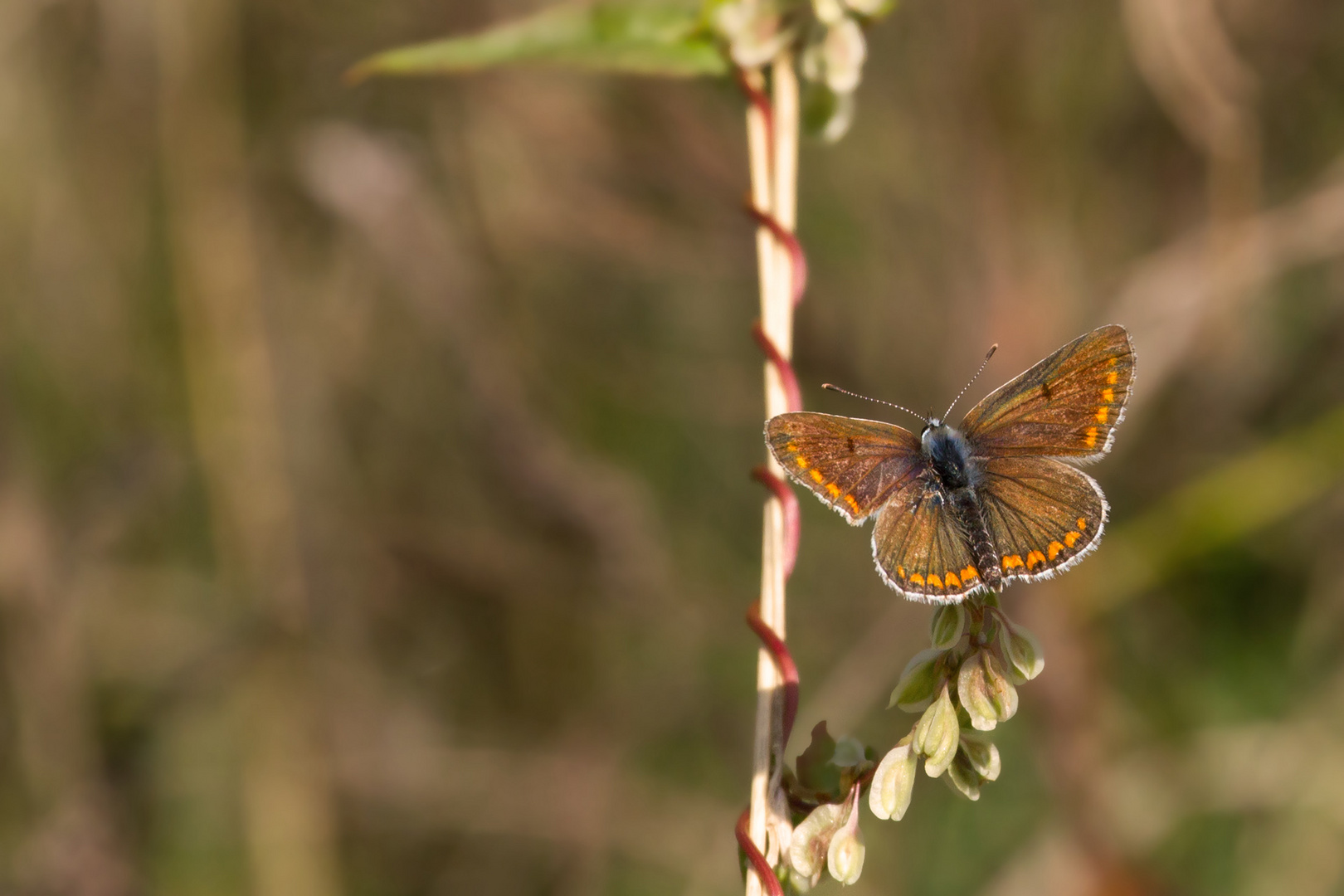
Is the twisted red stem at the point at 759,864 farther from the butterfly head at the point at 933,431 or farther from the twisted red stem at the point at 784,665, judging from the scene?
the butterfly head at the point at 933,431

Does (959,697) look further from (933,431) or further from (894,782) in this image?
(933,431)

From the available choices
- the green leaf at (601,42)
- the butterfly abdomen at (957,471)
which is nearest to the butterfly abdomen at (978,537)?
the butterfly abdomen at (957,471)

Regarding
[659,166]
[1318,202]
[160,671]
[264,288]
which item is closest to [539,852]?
[160,671]

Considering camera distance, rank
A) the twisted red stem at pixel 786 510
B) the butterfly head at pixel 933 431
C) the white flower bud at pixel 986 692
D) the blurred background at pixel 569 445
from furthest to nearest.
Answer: the blurred background at pixel 569 445
the butterfly head at pixel 933 431
the twisted red stem at pixel 786 510
the white flower bud at pixel 986 692

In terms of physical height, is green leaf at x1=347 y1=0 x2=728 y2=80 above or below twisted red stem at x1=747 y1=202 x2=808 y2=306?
above

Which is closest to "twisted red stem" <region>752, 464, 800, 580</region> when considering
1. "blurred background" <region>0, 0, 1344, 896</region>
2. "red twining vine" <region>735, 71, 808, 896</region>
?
"red twining vine" <region>735, 71, 808, 896</region>

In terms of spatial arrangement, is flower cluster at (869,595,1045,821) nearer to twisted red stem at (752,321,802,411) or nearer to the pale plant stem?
the pale plant stem
